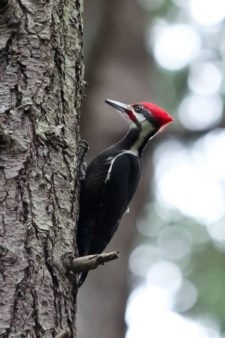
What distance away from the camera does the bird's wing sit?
3.70 m

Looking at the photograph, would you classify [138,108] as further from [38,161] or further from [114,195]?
[38,161]

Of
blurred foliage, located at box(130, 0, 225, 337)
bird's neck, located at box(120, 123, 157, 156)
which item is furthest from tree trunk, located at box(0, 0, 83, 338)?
blurred foliage, located at box(130, 0, 225, 337)

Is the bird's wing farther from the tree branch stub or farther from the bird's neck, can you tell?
the tree branch stub

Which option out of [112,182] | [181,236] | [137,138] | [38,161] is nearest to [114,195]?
[112,182]

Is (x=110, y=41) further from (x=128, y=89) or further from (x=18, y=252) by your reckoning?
(x=18, y=252)

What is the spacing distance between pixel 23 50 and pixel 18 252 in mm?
708

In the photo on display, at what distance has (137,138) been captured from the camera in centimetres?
403

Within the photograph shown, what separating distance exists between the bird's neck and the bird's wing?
0.08m

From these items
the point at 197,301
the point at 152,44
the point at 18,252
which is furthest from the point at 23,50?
the point at 197,301

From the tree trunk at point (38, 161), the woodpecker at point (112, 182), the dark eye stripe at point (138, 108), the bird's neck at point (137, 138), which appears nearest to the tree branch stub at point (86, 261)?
the tree trunk at point (38, 161)

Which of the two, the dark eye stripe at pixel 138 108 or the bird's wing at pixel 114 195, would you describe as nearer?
the bird's wing at pixel 114 195

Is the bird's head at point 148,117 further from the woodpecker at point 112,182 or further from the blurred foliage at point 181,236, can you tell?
the blurred foliage at point 181,236

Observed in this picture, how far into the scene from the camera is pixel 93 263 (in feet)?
8.52

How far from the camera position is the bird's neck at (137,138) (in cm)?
401
